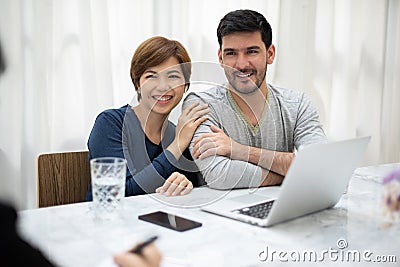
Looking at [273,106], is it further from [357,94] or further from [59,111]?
[357,94]

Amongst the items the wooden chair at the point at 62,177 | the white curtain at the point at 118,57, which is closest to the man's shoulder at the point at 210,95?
the wooden chair at the point at 62,177

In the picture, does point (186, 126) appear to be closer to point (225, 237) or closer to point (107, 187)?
point (107, 187)

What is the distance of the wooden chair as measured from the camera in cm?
139

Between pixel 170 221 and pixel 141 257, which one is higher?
pixel 141 257

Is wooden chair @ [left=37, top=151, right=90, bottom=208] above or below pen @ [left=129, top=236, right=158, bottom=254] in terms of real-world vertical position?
below

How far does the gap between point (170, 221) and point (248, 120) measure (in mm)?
605

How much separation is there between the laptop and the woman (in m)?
0.28

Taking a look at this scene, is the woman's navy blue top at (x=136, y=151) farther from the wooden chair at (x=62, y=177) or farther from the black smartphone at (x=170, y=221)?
the black smartphone at (x=170, y=221)

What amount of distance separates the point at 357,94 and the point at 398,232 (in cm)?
218

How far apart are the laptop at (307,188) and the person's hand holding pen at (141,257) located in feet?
1.71

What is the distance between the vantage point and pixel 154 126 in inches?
57.8

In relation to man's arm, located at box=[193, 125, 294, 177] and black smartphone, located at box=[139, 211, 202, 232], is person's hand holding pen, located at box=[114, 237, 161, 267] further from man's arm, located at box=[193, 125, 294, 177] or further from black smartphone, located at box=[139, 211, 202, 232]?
man's arm, located at box=[193, 125, 294, 177]

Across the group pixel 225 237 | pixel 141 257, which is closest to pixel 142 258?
pixel 141 257

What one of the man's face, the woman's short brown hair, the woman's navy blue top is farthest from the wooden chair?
the man's face
